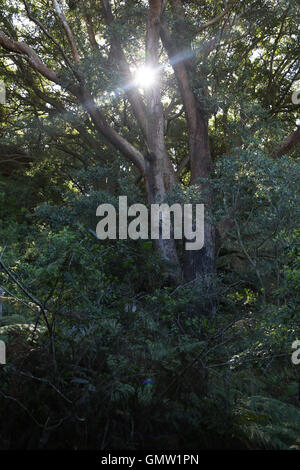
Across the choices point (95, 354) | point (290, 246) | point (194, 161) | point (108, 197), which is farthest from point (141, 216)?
point (95, 354)

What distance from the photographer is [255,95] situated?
1474 cm

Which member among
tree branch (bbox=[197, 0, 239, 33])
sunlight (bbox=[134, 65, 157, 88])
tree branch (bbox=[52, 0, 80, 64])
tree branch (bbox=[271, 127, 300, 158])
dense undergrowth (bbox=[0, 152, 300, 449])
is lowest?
dense undergrowth (bbox=[0, 152, 300, 449])

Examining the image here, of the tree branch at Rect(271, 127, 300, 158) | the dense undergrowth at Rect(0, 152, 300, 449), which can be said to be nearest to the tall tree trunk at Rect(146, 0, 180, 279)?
the tree branch at Rect(271, 127, 300, 158)

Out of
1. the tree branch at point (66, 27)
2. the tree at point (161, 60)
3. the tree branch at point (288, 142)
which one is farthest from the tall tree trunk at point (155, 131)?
the tree branch at point (288, 142)

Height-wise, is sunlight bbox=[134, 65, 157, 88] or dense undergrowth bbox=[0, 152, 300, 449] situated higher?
sunlight bbox=[134, 65, 157, 88]

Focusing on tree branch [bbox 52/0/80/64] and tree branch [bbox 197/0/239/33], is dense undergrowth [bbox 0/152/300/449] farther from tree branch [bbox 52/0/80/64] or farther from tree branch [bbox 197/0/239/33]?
tree branch [bbox 197/0/239/33]

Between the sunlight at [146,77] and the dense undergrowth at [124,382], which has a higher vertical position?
the sunlight at [146,77]

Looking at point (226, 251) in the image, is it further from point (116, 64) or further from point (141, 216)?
point (116, 64)

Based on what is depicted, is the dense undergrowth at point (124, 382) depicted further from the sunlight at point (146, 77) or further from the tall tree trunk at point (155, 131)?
the sunlight at point (146, 77)

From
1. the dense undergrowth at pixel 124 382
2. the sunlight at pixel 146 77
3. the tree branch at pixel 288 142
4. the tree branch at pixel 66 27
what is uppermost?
the tree branch at pixel 66 27

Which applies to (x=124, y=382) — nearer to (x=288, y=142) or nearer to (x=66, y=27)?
(x=288, y=142)

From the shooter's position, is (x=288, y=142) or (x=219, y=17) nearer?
(x=288, y=142)

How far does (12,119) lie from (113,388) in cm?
1605

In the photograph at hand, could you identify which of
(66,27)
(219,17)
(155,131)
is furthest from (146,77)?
(219,17)
